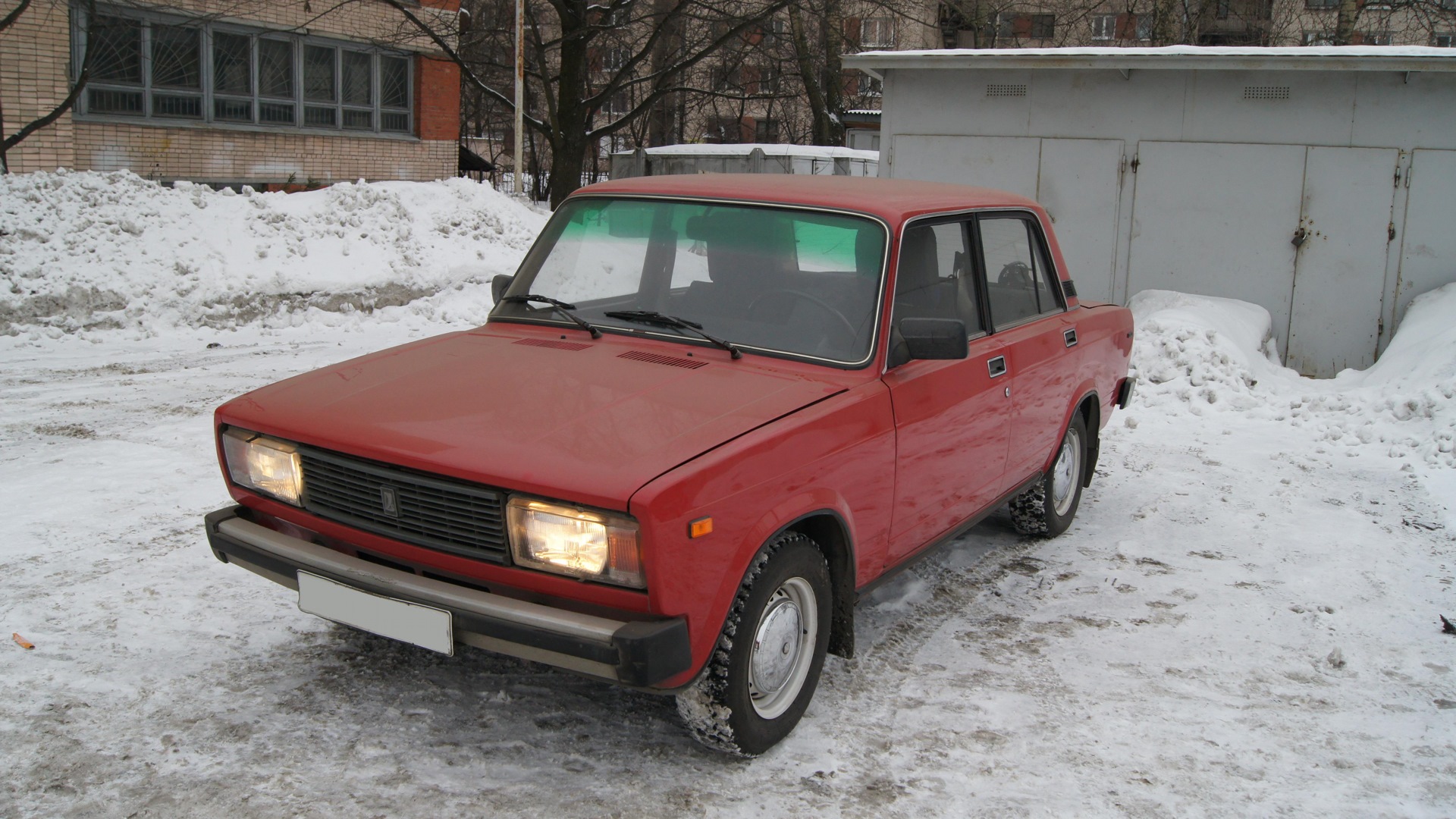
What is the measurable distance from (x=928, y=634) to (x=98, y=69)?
735 inches

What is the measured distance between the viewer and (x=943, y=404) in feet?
14.1

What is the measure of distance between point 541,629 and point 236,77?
2030cm

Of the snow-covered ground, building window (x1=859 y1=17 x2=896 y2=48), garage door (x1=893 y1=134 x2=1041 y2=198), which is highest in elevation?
building window (x1=859 y1=17 x2=896 y2=48)

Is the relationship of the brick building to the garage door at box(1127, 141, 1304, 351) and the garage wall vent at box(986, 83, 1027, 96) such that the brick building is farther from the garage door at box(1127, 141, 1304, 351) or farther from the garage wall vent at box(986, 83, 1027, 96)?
the garage door at box(1127, 141, 1304, 351)

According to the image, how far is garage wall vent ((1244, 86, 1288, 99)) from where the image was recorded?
1098 centimetres

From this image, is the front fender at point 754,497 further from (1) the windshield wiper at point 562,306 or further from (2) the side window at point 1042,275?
(2) the side window at point 1042,275

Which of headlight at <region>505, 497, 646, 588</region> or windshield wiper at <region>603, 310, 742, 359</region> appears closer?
→ headlight at <region>505, 497, 646, 588</region>

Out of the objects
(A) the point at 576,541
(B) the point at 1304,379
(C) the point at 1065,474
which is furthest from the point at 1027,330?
(B) the point at 1304,379

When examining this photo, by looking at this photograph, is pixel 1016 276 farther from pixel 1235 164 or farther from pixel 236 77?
pixel 236 77

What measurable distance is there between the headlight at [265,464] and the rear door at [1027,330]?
2.87m

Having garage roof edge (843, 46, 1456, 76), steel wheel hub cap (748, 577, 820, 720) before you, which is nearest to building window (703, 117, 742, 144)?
garage roof edge (843, 46, 1456, 76)

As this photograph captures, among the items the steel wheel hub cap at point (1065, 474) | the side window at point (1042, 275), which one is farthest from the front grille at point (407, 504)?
the steel wheel hub cap at point (1065, 474)

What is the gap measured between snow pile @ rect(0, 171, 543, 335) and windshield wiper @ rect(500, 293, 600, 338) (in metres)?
7.71

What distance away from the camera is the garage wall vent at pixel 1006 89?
12219 mm
